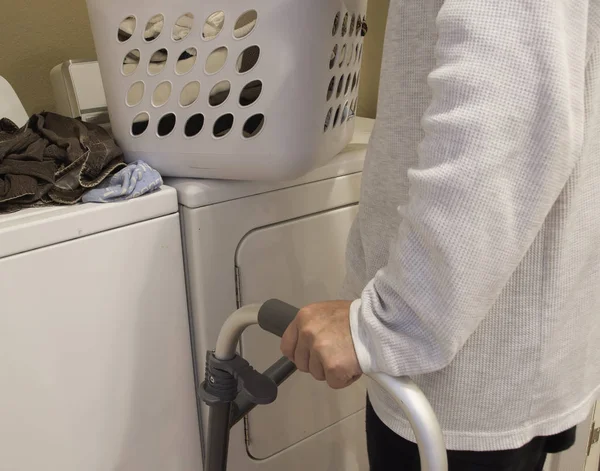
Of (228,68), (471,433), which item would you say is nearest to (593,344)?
(471,433)

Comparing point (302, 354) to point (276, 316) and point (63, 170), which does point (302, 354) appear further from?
point (63, 170)

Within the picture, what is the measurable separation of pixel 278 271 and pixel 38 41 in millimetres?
768

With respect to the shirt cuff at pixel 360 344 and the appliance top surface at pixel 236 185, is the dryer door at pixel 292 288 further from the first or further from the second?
the shirt cuff at pixel 360 344

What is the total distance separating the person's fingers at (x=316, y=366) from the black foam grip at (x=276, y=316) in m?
0.05

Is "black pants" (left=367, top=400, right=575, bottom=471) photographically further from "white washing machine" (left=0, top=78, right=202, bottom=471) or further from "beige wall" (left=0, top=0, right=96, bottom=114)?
"beige wall" (left=0, top=0, right=96, bottom=114)

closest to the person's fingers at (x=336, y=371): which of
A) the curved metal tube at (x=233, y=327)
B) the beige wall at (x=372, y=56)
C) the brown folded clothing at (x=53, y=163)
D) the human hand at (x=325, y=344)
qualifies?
the human hand at (x=325, y=344)

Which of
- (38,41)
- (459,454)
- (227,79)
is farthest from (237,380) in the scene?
(38,41)

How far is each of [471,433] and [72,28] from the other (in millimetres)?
1153

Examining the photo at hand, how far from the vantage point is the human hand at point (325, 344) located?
51 cm

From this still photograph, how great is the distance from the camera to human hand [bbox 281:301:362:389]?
0.51 meters

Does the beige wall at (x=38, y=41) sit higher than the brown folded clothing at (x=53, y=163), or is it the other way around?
the beige wall at (x=38, y=41)

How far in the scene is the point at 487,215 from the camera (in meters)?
0.46

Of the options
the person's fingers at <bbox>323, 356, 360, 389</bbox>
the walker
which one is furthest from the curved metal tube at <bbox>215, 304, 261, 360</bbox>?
the person's fingers at <bbox>323, 356, 360, 389</bbox>

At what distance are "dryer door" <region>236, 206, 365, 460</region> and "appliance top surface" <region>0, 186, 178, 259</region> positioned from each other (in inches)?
6.2
